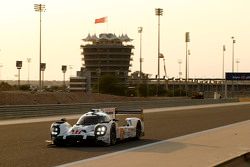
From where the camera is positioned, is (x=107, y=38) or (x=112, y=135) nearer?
(x=112, y=135)

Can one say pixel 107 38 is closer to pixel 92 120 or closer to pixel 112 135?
pixel 112 135

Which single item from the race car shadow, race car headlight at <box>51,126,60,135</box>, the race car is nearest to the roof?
the race car shadow

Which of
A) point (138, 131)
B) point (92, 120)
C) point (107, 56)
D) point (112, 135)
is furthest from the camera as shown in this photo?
point (107, 56)

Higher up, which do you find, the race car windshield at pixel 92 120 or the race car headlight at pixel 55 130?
the race car windshield at pixel 92 120

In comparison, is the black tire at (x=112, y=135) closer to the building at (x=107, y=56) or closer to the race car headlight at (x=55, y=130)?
the race car headlight at (x=55, y=130)

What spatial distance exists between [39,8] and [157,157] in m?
69.6

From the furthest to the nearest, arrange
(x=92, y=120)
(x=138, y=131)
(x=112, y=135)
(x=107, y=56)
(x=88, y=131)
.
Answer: (x=107, y=56)
(x=138, y=131)
(x=112, y=135)
(x=92, y=120)
(x=88, y=131)

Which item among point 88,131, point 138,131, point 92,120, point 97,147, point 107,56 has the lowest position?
point 97,147

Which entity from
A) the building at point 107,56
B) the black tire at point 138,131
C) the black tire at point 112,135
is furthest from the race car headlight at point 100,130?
the building at point 107,56

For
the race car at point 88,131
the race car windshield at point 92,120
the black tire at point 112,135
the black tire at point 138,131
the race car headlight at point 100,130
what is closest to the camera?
the race car at point 88,131

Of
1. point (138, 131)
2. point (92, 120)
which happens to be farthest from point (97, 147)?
point (138, 131)

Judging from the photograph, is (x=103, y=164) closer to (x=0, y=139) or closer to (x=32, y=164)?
(x=32, y=164)

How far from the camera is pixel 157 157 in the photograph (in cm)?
1438

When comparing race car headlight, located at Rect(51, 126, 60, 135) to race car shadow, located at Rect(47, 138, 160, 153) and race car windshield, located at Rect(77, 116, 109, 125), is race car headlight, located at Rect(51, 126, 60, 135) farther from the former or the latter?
race car windshield, located at Rect(77, 116, 109, 125)
